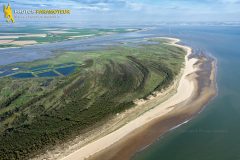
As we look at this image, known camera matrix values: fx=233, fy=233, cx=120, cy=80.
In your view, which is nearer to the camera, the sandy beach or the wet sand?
the sandy beach

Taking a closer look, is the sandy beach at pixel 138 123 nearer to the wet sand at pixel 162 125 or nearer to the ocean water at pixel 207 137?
the wet sand at pixel 162 125

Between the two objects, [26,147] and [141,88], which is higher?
[141,88]

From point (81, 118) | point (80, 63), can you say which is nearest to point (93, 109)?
point (81, 118)

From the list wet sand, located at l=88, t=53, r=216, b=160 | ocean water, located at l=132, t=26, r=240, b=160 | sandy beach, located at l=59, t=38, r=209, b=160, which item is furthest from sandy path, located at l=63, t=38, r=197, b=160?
ocean water, located at l=132, t=26, r=240, b=160

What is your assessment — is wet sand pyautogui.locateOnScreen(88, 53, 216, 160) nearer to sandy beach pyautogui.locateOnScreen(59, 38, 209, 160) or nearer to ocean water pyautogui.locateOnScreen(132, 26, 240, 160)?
sandy beach pyautogui.locateOnScreen(59, 38, 209, 160)

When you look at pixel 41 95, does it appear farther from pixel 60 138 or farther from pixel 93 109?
pixel 60 138

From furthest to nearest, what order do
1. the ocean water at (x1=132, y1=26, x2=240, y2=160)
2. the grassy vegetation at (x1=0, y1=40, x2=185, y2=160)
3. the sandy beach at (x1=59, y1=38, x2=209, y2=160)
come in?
the grassy vegetation at (x1=0, y1=40, x2=185, y2=160), the sandy beach at (x1=59, y1=38, x2=209, y2=160), the ocean water at (x1=132, y1=26, x2=240, y2=160)

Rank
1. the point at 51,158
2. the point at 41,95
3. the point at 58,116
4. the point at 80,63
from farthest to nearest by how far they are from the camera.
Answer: the point at 80,63 → the point at 41,95 → the point at 58,116 → the point at 51,158

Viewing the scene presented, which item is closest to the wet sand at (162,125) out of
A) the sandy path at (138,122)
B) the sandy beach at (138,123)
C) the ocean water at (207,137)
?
the sandy beach at (138,123)
